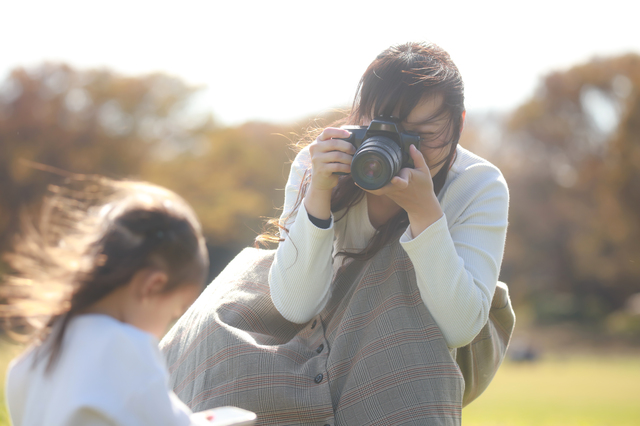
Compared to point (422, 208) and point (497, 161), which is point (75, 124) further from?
point (422, 208)

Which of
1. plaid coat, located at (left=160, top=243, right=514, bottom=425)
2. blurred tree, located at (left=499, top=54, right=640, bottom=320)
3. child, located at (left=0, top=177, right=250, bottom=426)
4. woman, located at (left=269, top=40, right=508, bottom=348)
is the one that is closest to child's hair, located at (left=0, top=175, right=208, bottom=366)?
child, located at (left=0, top=177, right=250, bottom=426)

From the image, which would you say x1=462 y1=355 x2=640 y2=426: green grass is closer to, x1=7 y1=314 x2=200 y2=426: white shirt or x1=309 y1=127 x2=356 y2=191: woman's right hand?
x1=309 y1=127 x2=356 y2=191: woman's right hand

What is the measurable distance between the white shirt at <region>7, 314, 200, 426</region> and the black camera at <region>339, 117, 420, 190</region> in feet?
2.72

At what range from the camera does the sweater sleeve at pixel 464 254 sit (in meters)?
1.77

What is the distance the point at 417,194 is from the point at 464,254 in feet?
0.95

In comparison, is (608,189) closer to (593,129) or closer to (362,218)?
(593,129)

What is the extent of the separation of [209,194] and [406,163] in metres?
21.8

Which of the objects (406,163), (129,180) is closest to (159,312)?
(129,180)

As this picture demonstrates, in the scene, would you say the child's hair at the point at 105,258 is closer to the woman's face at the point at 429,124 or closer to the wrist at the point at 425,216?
the wrist at the point at 425,216

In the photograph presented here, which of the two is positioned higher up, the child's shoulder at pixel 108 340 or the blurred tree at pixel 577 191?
the child's shoulder at pixel 108 340

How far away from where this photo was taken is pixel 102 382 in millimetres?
1120

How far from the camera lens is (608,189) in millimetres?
19562

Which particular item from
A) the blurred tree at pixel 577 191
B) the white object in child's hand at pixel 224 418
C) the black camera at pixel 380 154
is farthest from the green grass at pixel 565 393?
the blurred tree at pixel 577 191

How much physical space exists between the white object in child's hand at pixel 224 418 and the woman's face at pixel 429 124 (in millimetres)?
1060
